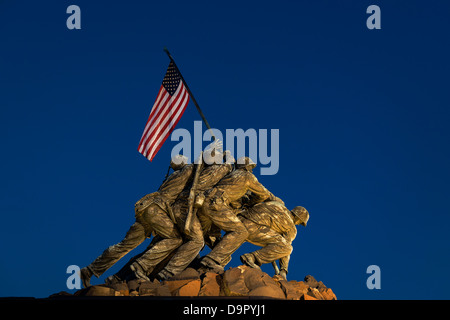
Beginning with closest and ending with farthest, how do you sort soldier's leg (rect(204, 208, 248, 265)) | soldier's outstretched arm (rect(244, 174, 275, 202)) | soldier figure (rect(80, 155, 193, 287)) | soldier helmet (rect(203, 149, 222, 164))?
soldier's leg (rect(204, 208, 248, 265))
soldier figure (rect(80, 155, 193, 287))
soldier's outstretched arm (rect(244, 174, 275, 202))
soldier helmet (rect(203, 149, 222, 164))

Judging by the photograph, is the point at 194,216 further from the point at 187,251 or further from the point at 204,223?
the point at 187,251

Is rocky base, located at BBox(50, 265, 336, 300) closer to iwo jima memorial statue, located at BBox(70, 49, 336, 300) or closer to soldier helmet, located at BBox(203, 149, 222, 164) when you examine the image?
iwo jima memorial statue, located at BBox(70, 49, 336, 300)

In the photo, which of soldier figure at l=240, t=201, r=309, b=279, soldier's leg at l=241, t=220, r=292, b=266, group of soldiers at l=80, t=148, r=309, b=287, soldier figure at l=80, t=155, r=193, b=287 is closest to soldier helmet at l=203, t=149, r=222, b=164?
group of soldiers at l=80, t=148, r=309, b=287

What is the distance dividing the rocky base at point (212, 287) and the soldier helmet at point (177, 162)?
9.70 ft

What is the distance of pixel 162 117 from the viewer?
16.5 metres

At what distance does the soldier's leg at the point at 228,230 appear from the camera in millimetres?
14891

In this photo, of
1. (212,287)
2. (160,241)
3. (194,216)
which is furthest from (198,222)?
(212,287)

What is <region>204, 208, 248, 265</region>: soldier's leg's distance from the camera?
48.9 ft

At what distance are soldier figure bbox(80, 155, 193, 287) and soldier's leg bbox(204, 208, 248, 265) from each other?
1057 millimetres

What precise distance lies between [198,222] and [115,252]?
222 centimetres

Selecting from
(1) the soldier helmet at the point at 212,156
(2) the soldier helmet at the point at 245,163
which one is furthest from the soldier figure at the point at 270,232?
(1) the soldier helmet at the point at 212,156
